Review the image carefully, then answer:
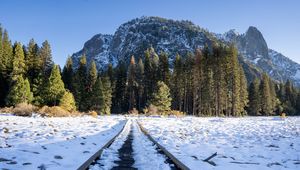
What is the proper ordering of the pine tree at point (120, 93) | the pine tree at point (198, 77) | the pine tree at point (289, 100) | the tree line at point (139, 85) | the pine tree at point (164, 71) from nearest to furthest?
1. the tree line at point (139, 85)
2. the pine tree at point (198, 77)
3. the pine tree at point (164, 71)
4. the pine tree at point (120, 93)
5. the pine tree at point (289, 100)

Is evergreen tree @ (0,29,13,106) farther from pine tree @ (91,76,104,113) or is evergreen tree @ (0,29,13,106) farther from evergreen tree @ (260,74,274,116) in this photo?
evergreen tree @ (260,74,274,116)

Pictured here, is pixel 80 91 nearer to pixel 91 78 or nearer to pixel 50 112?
pixel 91 78

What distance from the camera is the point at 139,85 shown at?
9462 cm

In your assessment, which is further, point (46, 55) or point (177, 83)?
point (177, 83)

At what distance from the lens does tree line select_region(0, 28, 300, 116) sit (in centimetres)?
6132

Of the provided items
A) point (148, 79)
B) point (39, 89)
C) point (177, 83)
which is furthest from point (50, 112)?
point (148, 79)

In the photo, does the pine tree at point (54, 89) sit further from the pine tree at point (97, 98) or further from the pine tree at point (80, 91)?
the pine tree at point (97, 98)

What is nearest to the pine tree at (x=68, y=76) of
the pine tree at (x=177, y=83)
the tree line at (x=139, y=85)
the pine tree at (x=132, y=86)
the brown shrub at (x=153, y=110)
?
the tree line at (x=139, y=85)

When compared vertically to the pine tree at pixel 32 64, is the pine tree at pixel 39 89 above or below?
below

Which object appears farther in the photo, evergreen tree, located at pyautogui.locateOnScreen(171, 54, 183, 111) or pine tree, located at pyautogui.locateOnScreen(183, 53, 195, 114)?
evergreen tree, located at pyautogui.locateOnScreen(171, 54, 183, 111)

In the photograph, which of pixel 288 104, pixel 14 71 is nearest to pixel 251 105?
pixel 288 104

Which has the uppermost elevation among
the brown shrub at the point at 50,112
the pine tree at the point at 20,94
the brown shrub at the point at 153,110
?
the pine tree at the point at 20,94

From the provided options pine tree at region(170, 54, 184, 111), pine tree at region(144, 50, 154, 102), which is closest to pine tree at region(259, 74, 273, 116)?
pine tree at region(170, 54, 184, 111)

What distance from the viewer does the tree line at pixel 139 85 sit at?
201 feet
